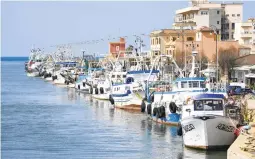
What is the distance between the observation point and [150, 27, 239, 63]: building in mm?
93000

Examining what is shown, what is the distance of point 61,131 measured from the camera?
48.1 metres

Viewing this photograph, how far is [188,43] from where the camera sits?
318 ft

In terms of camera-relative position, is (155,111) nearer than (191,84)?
No

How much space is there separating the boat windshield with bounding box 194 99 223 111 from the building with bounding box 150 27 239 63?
48685 millimetres

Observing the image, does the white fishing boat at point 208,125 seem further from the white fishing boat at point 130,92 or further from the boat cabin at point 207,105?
the white fishing boat at point 130,92

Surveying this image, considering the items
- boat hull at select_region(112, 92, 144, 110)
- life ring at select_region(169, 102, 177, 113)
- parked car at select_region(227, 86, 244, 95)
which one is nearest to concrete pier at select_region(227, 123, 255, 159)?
life ring at select_region(169, 102, 177, 113)

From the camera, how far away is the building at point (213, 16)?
110 meters

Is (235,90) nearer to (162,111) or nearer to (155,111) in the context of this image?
(155,111)

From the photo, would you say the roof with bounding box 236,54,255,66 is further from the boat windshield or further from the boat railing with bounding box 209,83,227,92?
the boat windshield

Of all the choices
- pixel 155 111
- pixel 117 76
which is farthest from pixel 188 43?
pixel 155 111

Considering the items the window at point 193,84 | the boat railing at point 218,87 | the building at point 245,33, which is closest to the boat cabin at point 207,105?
the boat railing at point 218,87

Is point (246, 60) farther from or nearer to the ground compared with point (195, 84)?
farther from the ground

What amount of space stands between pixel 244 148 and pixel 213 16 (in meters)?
83.1

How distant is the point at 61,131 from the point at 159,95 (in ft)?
25.4
